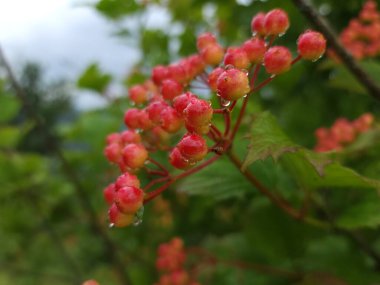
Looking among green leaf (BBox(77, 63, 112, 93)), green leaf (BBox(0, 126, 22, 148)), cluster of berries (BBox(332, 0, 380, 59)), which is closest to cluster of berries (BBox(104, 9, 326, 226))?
cluster of berries (BBox(332, 0, 380, 59))

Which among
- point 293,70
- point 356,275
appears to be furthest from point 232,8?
point 356,275

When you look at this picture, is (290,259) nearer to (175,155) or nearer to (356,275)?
(356,275)

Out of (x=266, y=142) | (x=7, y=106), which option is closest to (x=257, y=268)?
(x=266, y=142)

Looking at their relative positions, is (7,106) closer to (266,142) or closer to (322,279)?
(322,279)

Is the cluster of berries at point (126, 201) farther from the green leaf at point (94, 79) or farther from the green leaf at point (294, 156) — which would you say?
the green leaf at point (94, 79)

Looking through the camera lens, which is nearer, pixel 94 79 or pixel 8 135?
pixel 94 79

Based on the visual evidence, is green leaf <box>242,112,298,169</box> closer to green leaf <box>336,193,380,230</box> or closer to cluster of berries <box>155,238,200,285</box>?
green leaf <box>336,193,380,230</box>

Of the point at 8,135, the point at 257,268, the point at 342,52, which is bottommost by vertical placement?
the point at 257,268
